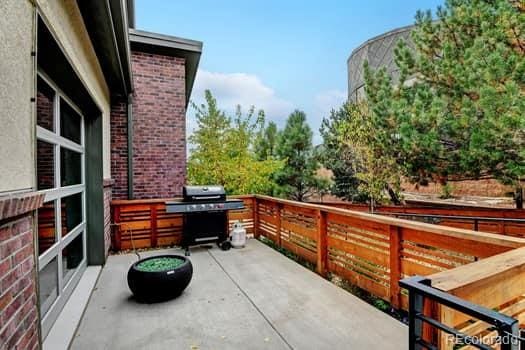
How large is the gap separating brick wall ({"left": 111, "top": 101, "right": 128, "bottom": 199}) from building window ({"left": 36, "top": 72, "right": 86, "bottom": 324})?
5.89ft

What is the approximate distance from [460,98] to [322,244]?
14.4ft

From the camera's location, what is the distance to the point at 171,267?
330 cm

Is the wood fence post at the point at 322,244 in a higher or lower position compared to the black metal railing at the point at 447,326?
lower

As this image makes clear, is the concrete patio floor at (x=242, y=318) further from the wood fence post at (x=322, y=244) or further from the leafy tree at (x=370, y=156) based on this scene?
the leafy tree at (x=370, y=156)

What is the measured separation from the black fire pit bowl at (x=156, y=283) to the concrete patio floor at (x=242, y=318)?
0.09 metres

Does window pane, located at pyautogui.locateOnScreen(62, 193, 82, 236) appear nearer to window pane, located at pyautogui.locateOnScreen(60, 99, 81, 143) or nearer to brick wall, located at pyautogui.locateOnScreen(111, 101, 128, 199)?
window pane, located at pyautogui.locateOnScreen(60, 99, 81, 143)

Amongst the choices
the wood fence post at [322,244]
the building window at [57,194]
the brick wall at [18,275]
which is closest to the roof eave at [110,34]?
the building window at [57,194]

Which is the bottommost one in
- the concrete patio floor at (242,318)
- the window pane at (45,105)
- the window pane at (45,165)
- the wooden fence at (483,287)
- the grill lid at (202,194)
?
the concrete patio floor at (242,318)

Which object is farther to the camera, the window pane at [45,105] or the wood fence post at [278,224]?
the wood fence post at [278,224]

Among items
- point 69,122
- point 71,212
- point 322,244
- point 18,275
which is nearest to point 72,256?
point 71,212

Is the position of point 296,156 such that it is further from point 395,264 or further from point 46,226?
point 46,226

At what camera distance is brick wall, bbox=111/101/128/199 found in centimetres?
577

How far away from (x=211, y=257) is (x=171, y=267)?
68.7 inches

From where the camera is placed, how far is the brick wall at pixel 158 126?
19.7 ft
